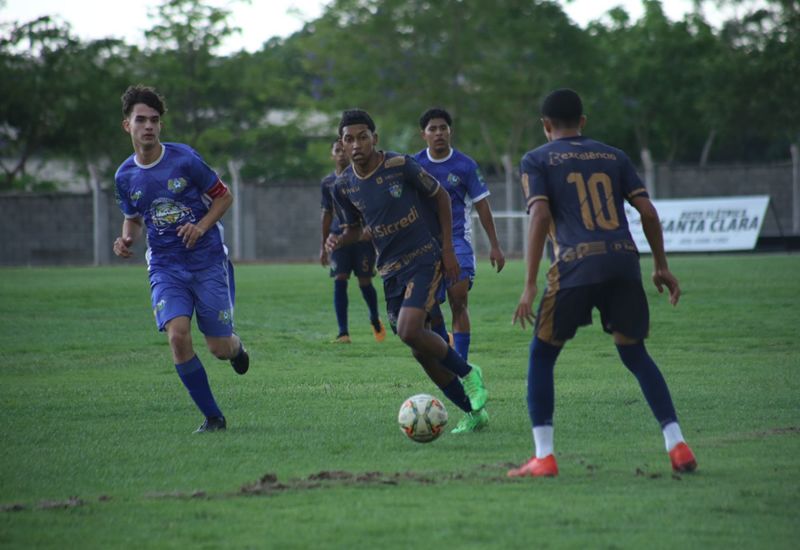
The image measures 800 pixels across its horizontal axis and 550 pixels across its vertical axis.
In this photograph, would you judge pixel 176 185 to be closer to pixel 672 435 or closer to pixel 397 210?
pixel 397 210

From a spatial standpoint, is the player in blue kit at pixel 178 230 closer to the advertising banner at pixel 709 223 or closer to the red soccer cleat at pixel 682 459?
the red soccer cleat at pixel 682 459

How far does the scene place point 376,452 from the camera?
7.45 metres

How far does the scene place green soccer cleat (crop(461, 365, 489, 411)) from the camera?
8250mm

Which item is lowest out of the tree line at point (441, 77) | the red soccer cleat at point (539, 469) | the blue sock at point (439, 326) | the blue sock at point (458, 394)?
the red soccer cleat at point (539, 469)

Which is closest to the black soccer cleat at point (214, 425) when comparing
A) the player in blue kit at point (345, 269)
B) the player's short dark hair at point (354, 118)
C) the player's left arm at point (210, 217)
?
the player's left arm at point (210, 217)

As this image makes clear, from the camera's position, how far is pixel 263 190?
39719mm

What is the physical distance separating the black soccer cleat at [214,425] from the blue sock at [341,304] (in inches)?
253

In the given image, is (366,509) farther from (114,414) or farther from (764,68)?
(764,68)

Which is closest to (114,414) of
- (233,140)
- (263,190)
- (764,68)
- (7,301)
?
(7,301)

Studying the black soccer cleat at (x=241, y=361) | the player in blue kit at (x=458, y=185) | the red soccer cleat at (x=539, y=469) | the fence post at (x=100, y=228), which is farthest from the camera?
the fence post at (x=100, y=228)

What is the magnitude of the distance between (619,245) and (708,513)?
1545 mm

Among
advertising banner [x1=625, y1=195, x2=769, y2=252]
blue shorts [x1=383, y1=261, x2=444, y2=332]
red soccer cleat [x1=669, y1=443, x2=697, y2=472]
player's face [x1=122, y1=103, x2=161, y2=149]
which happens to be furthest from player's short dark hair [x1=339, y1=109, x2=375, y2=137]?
advertising banner [x1=625, y1=195, x2=769, y2=252]

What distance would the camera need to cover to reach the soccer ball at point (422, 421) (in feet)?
25.2

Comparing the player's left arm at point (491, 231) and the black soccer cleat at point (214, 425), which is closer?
the black soccer cleat at point (214, 425)
